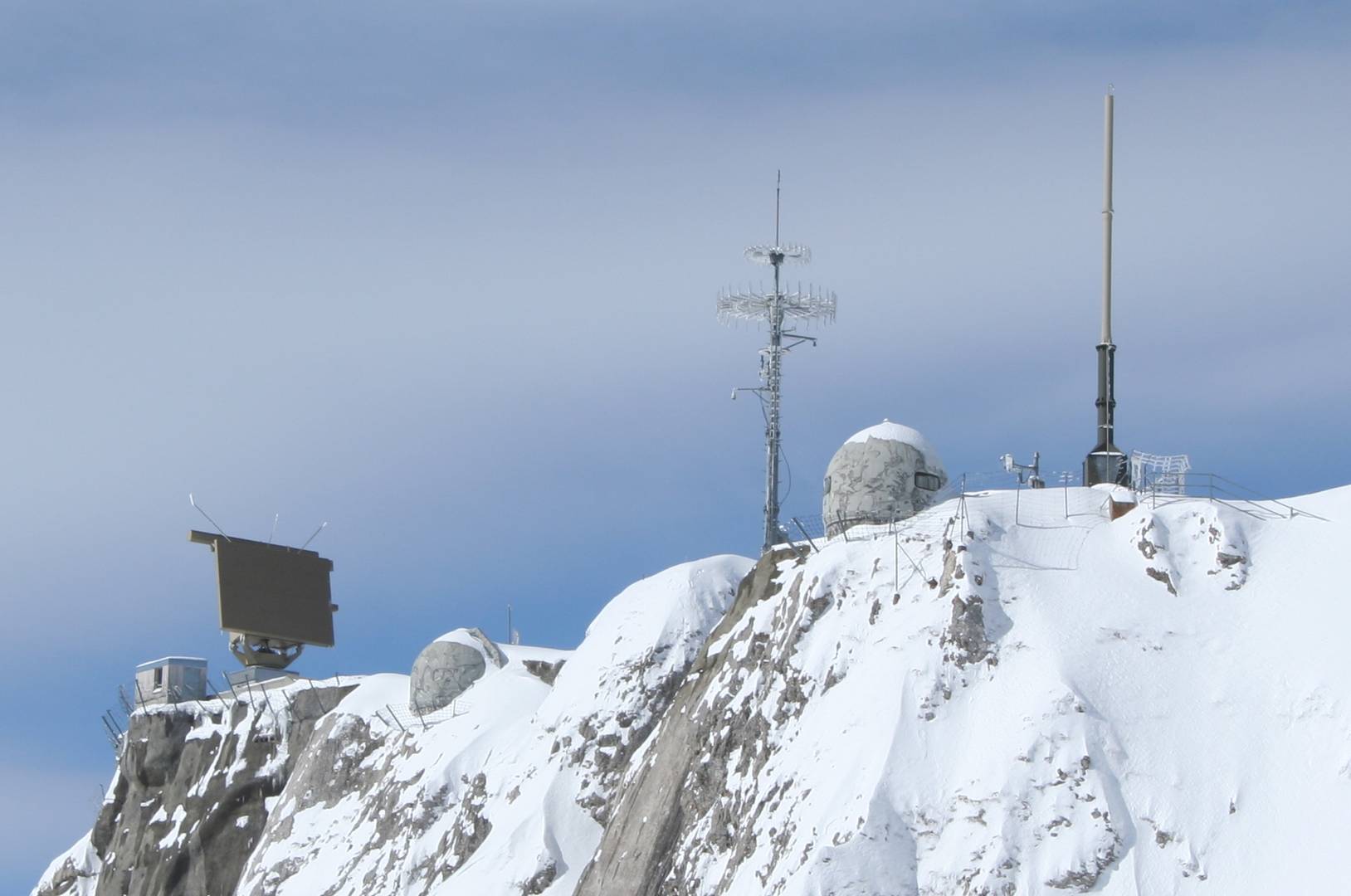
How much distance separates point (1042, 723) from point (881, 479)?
10787mm

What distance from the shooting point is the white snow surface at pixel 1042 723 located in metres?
36.2

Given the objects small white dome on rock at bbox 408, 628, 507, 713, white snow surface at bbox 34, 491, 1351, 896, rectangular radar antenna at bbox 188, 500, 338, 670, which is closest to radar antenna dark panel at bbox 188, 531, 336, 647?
rectangular radar antenna at bbox 188, 500, 338, 670

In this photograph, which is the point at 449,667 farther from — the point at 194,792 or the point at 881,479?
the point at 881,479

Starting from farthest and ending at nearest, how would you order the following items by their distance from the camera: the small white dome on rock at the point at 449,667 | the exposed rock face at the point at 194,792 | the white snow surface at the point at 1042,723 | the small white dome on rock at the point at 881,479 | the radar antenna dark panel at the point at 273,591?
the radar antenna dark panel at the point at 273,591, the exposed rock face at the point at 194,792, the small white dome on rock at the point at 449,667, the small white dome on rock at the point at 881,479, the white snow surface at the point at 1042,723

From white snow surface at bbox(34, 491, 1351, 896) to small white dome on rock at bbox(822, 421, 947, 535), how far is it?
0.76 m

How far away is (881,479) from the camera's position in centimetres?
4778

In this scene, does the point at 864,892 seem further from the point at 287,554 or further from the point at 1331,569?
the point at 287,554

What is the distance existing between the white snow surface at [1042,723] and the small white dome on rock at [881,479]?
0.76 meters

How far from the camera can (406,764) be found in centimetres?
5900

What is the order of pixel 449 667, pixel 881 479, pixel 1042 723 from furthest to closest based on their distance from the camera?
pixel 449 667, pixel 881 479, pixel 1042 723

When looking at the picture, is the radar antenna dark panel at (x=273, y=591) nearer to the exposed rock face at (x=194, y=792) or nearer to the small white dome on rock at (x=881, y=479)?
the exposed rock face at (x=194, y=792)

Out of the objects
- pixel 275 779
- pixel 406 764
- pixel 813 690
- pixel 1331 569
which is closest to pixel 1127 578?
pixel 1331 569

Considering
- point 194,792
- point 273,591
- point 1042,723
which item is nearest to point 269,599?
point 273,591

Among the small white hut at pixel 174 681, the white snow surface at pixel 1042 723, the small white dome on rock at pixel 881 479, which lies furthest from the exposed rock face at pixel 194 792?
the small white dome on rock at pixel 881 479
